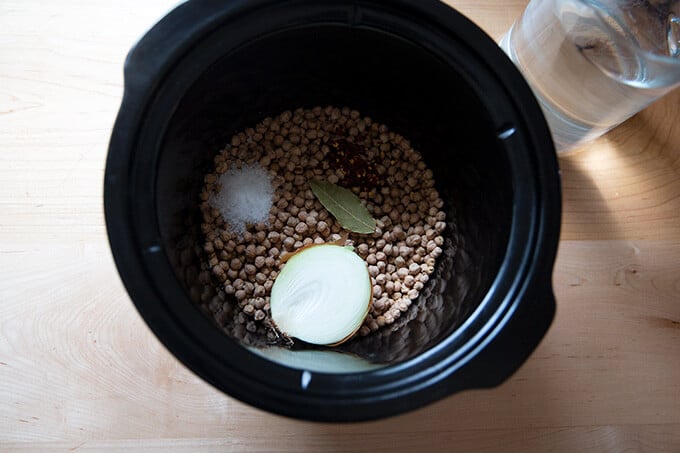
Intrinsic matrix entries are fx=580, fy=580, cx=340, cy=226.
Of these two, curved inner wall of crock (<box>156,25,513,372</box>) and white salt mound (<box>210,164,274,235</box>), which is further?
white salt mound (<box>210,164,274,235</box>)

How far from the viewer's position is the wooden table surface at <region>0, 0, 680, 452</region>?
764mm

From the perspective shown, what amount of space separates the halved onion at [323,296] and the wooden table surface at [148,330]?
138 millimetres

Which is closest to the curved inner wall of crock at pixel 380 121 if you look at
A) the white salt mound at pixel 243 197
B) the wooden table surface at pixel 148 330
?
the white salt mound at pixel 243 197

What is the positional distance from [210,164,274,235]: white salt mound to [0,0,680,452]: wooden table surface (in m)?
0.17

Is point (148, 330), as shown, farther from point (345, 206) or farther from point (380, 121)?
point (380, 121)

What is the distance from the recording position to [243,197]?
813mm

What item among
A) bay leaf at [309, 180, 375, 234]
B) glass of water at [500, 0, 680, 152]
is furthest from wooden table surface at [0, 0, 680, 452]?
bay leaf at [309, 180, 375, 234]

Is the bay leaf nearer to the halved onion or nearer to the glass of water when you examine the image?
the halved onion

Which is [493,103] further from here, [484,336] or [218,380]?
[218,380]

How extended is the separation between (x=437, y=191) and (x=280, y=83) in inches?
10.5

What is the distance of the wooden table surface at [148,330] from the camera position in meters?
0.76

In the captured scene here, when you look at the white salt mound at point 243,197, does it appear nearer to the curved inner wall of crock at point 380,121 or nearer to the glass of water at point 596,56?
the curved inner wall of crock at point 380,121

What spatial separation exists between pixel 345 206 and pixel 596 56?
15.1 inches

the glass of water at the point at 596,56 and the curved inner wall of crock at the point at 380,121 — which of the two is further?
the glass of water at the point at 596,56
